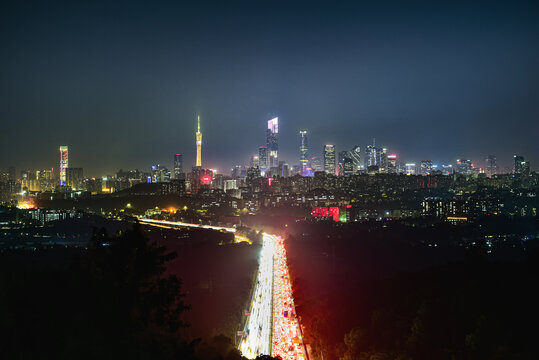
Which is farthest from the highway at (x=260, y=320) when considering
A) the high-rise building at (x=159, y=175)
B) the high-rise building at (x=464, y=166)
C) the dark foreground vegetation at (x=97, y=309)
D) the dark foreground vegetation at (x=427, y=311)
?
the high-rise building at (x=464, y=166)

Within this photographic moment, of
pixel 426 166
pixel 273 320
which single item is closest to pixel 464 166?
pixel 426 166

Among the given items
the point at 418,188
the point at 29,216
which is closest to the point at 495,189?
the point at 418,188

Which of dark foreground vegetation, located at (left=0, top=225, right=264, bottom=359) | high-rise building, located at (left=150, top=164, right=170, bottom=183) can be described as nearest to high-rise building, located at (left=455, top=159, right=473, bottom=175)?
high-rise building, located at (left=150, top=164, right=170, bottom=183)

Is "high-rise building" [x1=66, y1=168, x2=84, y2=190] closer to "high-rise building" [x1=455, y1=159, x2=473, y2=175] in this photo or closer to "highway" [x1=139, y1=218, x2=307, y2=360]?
"highway" [x1=139, y1=218, x2=307, y2=360]

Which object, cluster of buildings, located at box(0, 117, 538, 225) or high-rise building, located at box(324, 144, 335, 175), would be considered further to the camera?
high-rise building, located at box(324, 144, 335, 175)

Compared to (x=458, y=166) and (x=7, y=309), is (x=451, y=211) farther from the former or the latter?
(x=458, y=166)

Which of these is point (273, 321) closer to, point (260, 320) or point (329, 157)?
point (260, 320)
